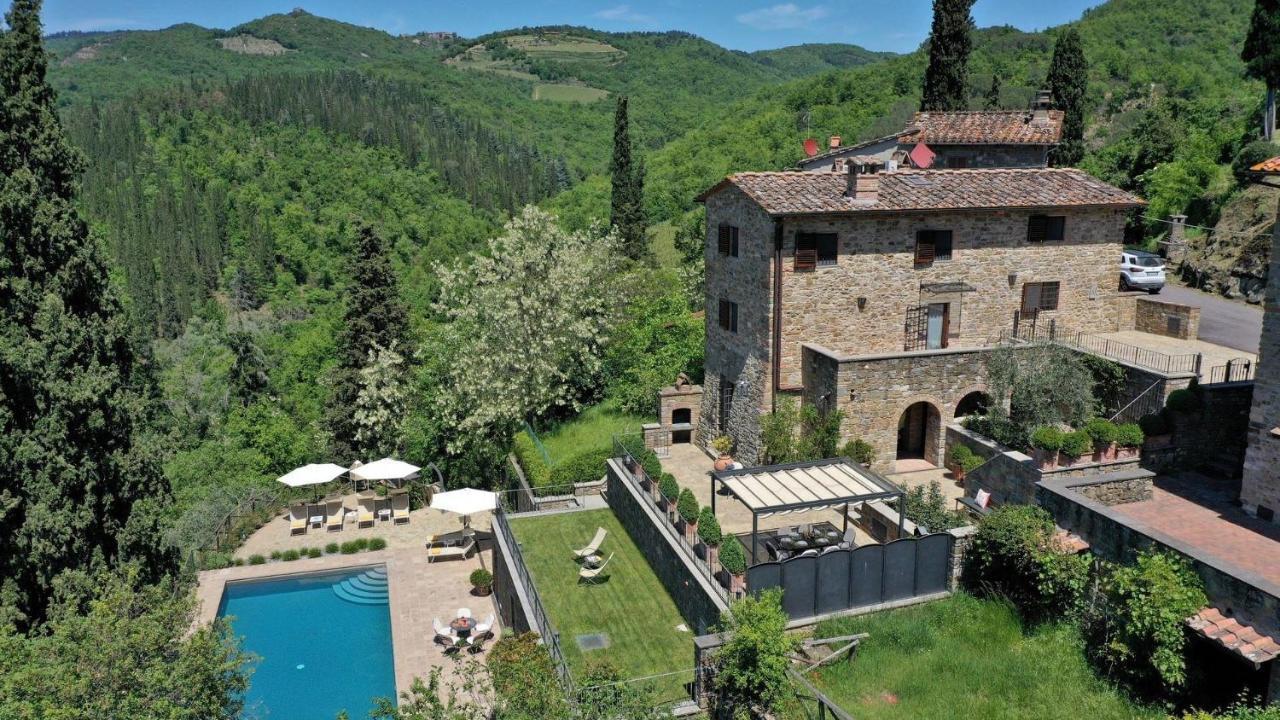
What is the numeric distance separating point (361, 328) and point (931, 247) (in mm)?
25648

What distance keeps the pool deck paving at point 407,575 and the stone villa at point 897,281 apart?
971cm

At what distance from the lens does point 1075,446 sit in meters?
18.0

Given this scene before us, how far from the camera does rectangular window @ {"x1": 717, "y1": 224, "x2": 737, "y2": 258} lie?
25.9 meters

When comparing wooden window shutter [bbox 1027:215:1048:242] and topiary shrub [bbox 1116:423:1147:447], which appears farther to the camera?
wooden window shutter [bbox 1027:215:1048:242]

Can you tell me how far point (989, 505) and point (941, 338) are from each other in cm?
650

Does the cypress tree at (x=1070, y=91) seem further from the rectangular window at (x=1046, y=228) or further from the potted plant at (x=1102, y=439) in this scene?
the potted plant at (x=1102, y=439)

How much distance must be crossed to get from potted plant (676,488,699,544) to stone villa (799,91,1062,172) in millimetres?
19623

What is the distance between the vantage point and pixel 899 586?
17.0 meters

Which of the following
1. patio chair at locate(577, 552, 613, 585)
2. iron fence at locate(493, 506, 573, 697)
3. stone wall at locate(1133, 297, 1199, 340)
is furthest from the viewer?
stone wall at locate(1133, 297, 1199, 340)

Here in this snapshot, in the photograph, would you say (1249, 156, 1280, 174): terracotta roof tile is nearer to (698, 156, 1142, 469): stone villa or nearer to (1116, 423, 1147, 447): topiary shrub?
(1116, 423, 1147, 447): topiary shrub

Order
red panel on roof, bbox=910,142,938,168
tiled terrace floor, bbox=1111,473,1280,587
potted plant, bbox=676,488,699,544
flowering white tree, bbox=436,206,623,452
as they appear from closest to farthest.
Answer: tiled terrace floor, bbox=1111,473,1280,587 < potted plant, bbox=676,488,699,544 < red panel on roof, bbox=910,142,938,168 < flowering white tree, bbox=436,206,623,452

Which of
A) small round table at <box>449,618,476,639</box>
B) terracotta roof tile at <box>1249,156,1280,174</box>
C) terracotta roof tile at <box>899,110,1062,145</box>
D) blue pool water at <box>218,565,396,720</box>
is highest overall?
terracotta roof tile at <box>899,110,1062,145</box>

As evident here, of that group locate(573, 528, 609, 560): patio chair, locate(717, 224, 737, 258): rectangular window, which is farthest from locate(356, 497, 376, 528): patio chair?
locate(717, 224, 737, 258): rectangular window

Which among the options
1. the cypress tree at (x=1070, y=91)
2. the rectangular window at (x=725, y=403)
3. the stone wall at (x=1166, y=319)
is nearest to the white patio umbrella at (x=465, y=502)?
the rectangular window at (x=725, y=403)
